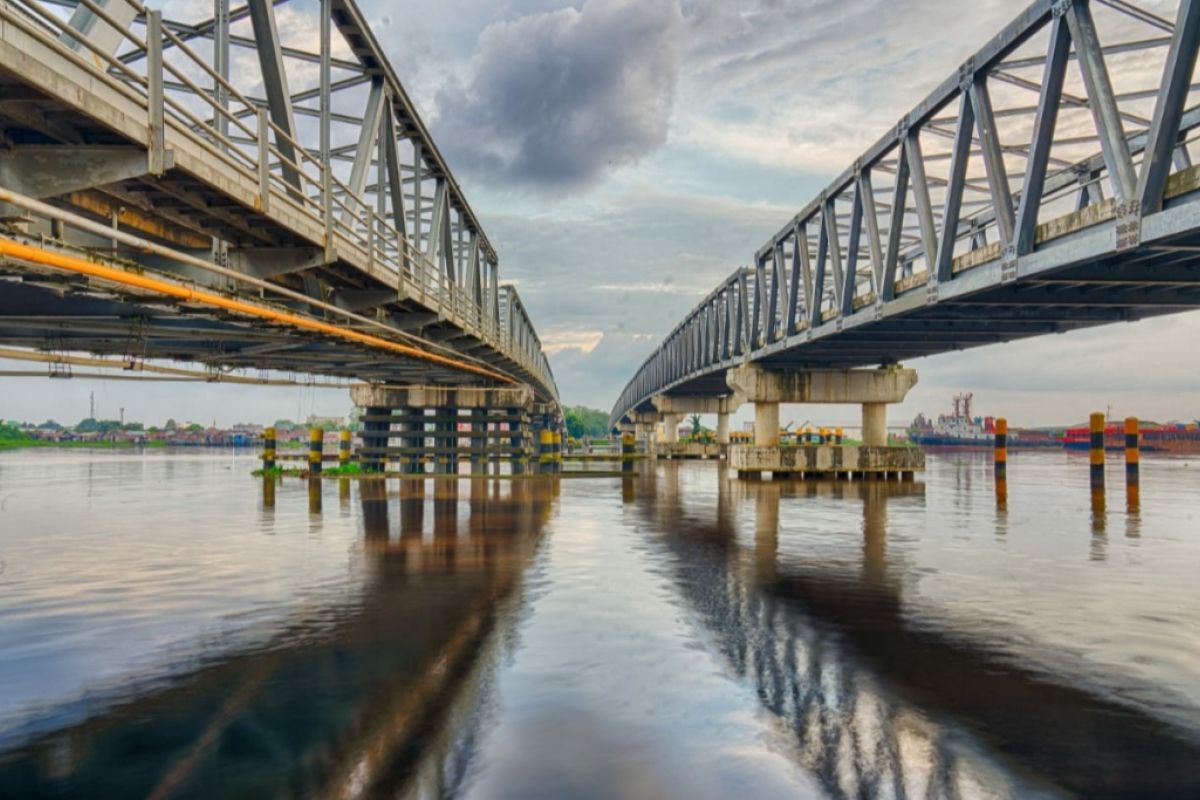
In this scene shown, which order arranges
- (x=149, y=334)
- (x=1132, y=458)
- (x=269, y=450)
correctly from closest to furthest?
(x=149, y=334)
(x=1132, y=458)
(x=269, y=450)

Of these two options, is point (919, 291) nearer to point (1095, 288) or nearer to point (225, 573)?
point (1095, 288)

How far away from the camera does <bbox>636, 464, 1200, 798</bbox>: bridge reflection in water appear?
550 centimetres

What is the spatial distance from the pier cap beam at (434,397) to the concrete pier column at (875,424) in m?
19.4

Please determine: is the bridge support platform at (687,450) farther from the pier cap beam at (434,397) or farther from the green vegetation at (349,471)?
the green vegetation at (349,471)

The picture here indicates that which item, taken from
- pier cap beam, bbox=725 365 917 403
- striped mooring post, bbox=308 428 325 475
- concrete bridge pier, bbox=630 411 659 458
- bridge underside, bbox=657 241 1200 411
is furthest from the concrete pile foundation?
concrete bridge pier, bbox=630 411 659 458

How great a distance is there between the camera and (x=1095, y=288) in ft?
73.3

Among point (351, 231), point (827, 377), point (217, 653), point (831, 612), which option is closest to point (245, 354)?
point (351, 231)

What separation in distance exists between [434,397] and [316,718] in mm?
35347

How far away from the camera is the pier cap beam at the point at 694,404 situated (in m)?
93.2

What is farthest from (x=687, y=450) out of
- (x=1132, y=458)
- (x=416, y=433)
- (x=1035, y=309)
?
(x=1035, y=309)

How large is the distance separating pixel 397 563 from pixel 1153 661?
412 inches

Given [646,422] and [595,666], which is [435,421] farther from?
[646,422]

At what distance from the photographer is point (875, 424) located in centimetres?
4738

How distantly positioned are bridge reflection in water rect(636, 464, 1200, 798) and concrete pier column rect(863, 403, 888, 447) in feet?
117
